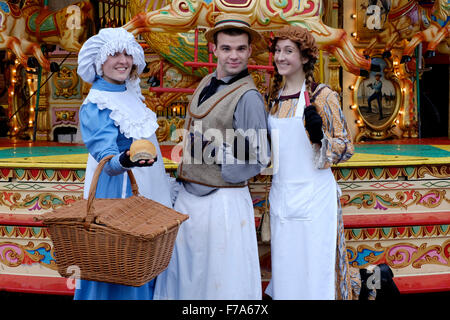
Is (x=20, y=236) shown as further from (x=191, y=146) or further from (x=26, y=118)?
(x=26, y=118)

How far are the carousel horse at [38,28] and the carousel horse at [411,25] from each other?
348cm

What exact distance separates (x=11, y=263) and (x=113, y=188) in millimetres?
1870

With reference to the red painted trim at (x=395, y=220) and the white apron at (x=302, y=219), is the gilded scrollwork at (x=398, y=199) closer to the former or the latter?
the red painted trim at (x=395, y=220)

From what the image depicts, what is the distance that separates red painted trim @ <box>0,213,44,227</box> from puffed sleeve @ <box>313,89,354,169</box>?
7.52 ft

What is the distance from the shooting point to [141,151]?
72.6 inches

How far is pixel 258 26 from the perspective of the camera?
3840mm

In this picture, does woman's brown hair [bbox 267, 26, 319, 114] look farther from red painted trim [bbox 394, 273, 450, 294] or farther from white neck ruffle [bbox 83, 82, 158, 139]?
red painted trim [bbox 394, 273, 450, 294]

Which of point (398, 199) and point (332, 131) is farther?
point (398, 199)

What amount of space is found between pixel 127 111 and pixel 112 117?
10cm

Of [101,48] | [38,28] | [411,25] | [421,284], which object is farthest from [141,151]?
[411,25]

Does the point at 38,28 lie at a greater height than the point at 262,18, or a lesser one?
greater

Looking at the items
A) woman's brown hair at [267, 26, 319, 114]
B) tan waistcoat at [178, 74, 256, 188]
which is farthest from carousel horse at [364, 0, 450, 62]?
tan waistcoat at [178, 74, 256, 188]


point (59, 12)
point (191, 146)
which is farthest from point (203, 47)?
point (191, 146)

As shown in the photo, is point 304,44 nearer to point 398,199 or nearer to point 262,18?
point 262,18
